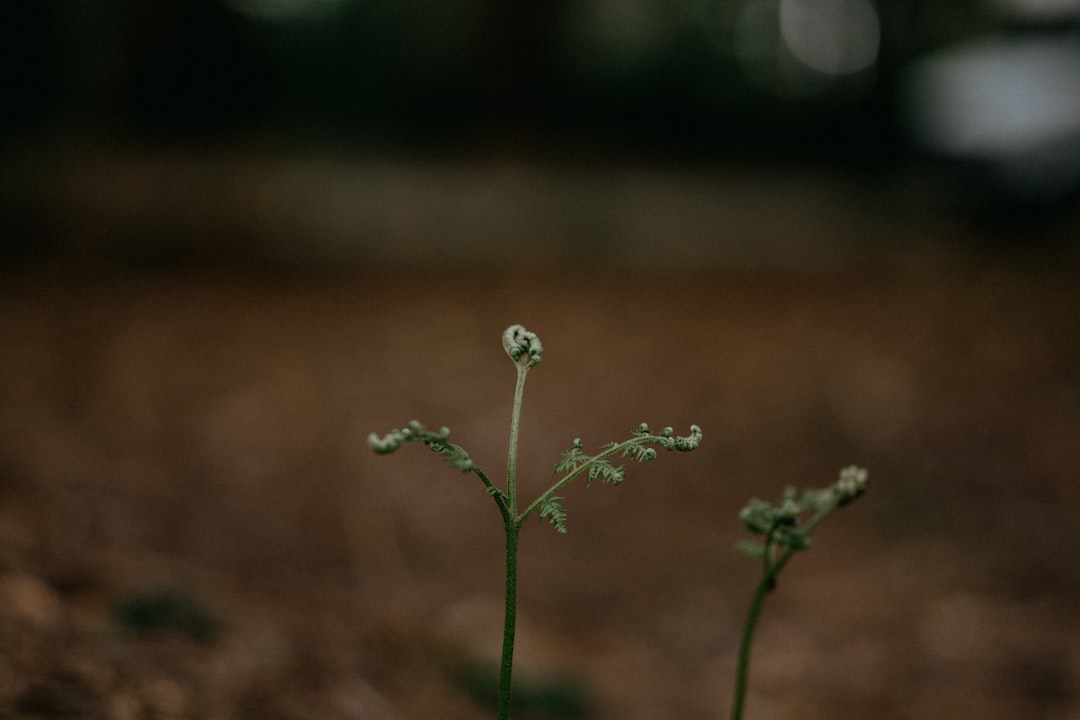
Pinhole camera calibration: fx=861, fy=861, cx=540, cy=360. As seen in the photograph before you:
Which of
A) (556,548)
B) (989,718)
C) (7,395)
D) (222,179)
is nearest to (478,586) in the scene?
(556,548)

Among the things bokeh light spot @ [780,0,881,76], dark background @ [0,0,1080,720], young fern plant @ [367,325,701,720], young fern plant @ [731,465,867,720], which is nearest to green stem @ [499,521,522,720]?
young fern plant @ [367,325,701,720]

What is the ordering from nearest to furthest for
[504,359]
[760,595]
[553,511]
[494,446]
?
[553,511] < [760,595] < [494,446] < [504,359]

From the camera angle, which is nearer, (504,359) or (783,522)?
(783,522)

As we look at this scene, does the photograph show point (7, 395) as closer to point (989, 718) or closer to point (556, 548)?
point (556, 548)

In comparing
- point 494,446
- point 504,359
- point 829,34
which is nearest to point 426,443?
point 494,446

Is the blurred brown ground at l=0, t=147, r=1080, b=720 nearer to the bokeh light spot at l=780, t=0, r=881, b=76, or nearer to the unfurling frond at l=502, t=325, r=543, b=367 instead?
the unfurling frond at l=502, t=325, r=543, b=367

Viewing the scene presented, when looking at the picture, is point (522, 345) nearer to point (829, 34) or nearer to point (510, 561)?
point (510, 561)

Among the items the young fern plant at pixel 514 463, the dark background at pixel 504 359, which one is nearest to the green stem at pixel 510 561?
the young fern plant at pixel 514 463

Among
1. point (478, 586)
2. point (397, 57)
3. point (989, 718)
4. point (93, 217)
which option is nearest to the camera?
point (989, 718)
